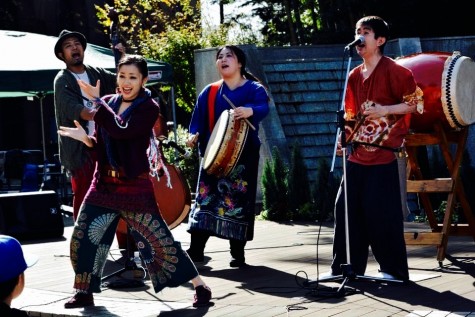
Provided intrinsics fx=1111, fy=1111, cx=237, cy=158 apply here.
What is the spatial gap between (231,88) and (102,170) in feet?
7.53

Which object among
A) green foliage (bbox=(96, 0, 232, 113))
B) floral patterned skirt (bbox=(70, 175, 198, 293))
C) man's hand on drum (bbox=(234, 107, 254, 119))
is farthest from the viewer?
green foliage (bbox=(96, 0, 232, 113))

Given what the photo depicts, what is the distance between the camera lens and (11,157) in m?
19.5

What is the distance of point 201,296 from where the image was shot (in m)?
7.48

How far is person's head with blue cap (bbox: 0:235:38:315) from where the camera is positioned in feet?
14.3

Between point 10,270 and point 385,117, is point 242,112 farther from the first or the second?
point 10,270

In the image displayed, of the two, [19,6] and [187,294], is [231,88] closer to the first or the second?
[187,294]

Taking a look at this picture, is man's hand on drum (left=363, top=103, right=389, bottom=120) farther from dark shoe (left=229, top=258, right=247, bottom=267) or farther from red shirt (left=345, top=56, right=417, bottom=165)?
dark shoe (left=229, top=258, right=247, bottom=267)

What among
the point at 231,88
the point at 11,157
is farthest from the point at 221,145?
the point at 11,157

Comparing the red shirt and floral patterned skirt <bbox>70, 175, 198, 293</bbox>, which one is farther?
the red shirt

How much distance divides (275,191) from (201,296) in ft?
20.3

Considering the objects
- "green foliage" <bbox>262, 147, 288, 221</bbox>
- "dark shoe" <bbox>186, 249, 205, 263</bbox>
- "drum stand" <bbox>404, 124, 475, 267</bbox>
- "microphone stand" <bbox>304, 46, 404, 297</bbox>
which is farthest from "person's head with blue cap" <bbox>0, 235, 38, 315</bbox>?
"green foliage" <bbox>262, 147, 288, 221</bbox>

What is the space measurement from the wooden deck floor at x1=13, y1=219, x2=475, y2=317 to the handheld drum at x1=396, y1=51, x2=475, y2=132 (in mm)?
1178

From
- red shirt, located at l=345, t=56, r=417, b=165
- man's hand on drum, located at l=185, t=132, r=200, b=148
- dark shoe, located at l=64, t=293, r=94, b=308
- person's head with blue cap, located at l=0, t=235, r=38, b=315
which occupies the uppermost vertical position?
red shirt, located at l=345, t=56, r=417, b=165

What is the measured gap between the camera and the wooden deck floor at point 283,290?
7.13 m
